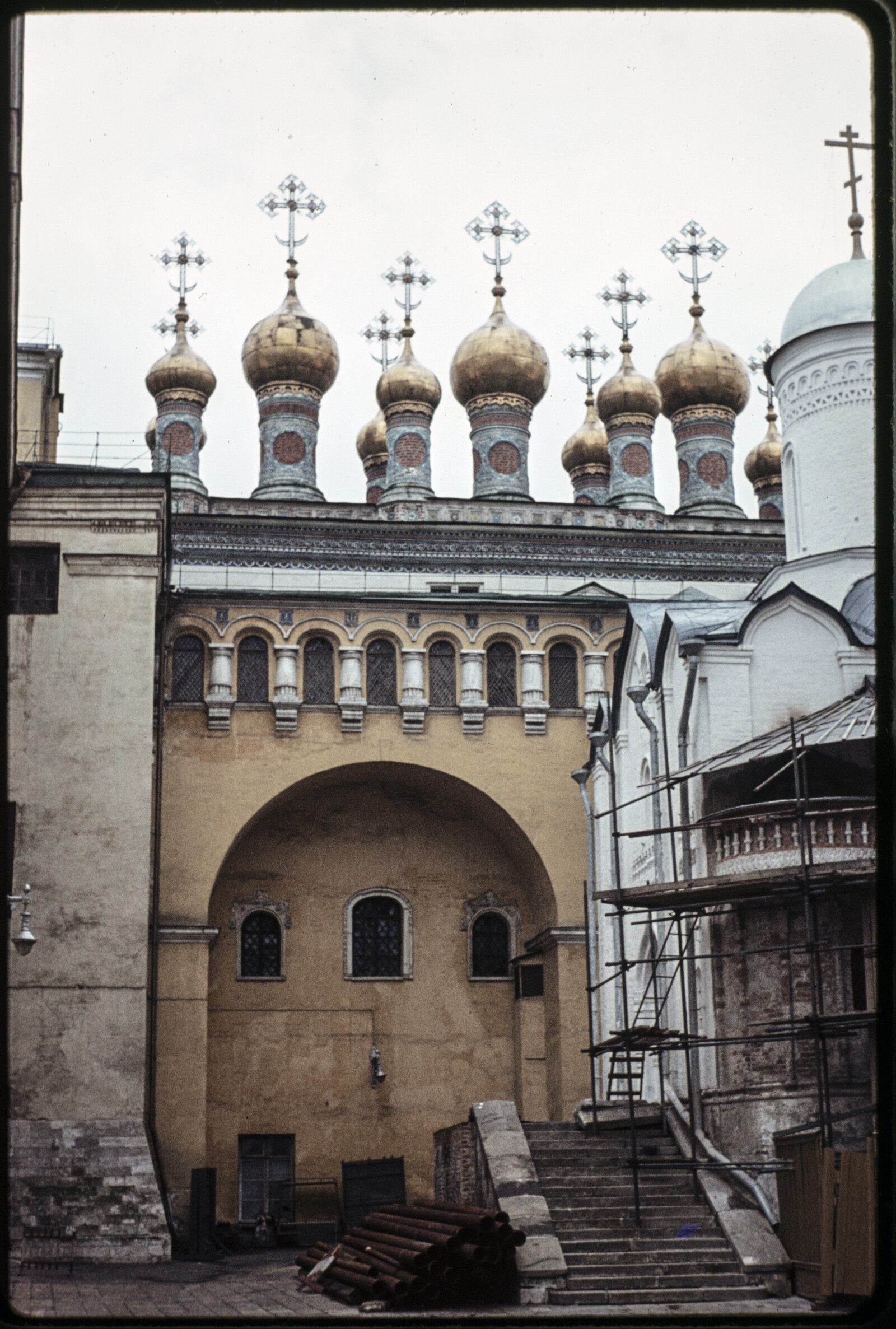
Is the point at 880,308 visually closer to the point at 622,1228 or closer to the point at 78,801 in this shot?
the point at 622,1228

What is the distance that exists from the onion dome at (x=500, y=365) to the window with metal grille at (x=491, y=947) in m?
11.3

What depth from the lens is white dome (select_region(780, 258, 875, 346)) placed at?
1873 cm

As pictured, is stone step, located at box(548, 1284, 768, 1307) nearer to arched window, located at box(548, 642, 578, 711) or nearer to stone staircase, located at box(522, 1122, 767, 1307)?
stone staircase, located at box(522, 1122, 767, 1307)

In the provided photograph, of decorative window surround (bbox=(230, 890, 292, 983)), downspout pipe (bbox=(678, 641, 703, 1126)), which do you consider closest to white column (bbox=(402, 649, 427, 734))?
decorative window surround (bbox=(230, 890, 292, 983))

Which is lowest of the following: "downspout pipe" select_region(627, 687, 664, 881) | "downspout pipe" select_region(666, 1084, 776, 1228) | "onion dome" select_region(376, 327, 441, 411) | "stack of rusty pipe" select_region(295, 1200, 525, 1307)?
"stack of rusty pipe" select_region(295, 1200, 525, 1307)

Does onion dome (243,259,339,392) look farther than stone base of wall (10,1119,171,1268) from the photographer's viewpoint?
Yes

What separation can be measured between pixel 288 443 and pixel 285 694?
31.3ft

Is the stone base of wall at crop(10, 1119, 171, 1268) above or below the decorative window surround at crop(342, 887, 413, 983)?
below

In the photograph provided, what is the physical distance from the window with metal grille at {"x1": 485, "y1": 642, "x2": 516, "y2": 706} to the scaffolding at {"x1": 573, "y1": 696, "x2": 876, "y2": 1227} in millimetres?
4742

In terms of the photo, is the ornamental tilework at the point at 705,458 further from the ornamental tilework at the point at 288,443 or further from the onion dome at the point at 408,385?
the ornamental tilework at the point at 288,443

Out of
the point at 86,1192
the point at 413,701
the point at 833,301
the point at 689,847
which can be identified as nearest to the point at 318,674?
the point at 413,701

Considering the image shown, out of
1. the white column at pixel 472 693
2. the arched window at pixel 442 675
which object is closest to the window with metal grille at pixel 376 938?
the white column at pixel 472 693

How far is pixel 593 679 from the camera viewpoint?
21.8 meters

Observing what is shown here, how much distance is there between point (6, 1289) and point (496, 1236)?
19.2 feet
